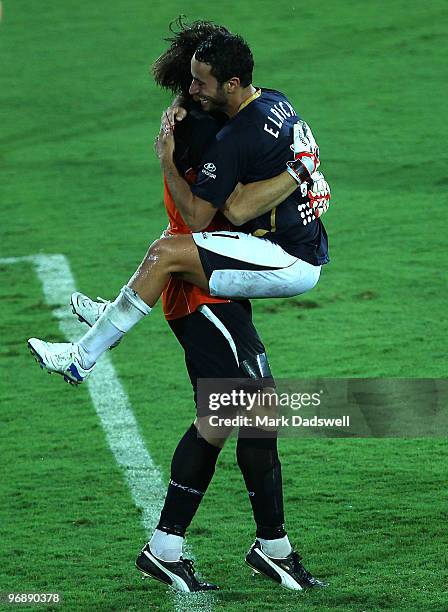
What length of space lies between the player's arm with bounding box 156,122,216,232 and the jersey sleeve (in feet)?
0.12

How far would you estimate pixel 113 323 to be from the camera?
15.2ft

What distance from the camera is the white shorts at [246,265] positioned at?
4594 mm

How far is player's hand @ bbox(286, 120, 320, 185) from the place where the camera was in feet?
15.2

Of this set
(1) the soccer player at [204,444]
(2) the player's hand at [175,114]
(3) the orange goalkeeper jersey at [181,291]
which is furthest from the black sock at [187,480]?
(2) the player's hand at [175,114]

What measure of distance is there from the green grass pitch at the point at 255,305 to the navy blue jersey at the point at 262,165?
123cm

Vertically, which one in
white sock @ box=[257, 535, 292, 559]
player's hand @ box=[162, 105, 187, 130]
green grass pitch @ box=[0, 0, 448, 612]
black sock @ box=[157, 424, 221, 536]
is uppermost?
player's hand @ box=[162, 105, 187, 130]

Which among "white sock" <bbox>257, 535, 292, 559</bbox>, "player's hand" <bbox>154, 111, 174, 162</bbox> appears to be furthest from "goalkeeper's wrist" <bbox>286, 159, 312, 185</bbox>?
"white sock" <bbox>257, 535, 292, 559</bbox>

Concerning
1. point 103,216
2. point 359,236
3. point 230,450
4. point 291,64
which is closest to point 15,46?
point 291,64

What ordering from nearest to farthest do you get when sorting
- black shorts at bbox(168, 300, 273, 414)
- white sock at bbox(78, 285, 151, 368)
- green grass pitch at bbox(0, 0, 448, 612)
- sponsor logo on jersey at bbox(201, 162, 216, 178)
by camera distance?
sponsor logo on jersey at bbox(201, 162, 216, 178) < white sock at bbox(78, 285, 151, 368) < black shorts at bbox(168, 300, 273, 414) < green grass pitch at bbox(0, 0, 448, 612)

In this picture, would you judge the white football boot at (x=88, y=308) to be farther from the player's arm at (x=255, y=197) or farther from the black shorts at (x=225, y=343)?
the player's arm at (x=255, y=197)

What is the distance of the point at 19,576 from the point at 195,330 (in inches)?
44.8

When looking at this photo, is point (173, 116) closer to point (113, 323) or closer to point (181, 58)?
point (181, 58)

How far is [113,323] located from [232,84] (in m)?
0.92

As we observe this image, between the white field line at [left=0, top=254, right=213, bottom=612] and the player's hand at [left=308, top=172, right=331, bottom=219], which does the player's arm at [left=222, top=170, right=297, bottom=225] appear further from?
the white field line at [left=0, top=254, right=213, bottom=612]
